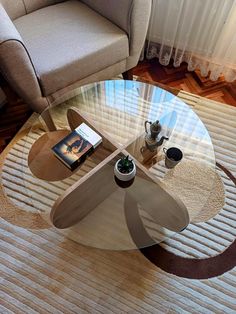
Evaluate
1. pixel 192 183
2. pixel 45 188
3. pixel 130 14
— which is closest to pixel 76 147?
pixel 45 188

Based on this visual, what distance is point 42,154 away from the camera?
1.33 metres

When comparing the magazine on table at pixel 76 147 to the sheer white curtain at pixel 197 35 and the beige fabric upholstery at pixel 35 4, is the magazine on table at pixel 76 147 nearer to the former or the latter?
the beige fabric upholstery at pixel 35 4

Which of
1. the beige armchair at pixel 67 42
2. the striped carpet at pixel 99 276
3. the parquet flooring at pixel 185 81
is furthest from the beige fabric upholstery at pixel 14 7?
the striped carpet at pixel 99 276

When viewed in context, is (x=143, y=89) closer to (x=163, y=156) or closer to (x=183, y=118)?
(x=183, y=118)

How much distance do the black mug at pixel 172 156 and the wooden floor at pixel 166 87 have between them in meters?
0.63

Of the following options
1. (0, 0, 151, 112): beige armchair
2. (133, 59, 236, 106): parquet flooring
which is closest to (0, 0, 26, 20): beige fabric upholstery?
(0, 0, 151, 112): beige armchair

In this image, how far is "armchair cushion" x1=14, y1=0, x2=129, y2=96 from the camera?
4.88ft

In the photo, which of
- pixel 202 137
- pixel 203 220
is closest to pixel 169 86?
pixel 202 137

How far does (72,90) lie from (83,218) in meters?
0.75

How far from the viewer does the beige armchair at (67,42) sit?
1.45 metres

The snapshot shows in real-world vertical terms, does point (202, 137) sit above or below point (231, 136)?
above

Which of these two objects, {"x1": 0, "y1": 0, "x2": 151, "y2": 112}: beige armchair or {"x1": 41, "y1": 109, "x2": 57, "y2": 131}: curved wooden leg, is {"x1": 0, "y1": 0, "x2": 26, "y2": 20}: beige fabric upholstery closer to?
{"x1": 0, "y1": 0, "x2": 151, "y2": 112}: beige armchair

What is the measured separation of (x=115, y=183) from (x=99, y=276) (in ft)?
1.45

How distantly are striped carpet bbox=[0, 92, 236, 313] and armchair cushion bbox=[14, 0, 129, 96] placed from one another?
0.76m
